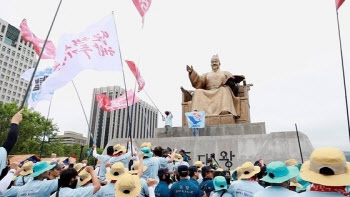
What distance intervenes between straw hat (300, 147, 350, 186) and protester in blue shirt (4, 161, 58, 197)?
2.72m

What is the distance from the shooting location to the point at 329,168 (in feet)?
6.22

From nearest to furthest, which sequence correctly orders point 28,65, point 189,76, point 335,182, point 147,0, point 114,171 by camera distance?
point 335,182 → point 114,171 → point 147,0 → point 189,76 → point 28,65

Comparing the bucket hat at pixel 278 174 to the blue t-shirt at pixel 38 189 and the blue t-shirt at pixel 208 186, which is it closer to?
the blue t-shirt at pixel 208 186

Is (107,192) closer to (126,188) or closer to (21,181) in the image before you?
(126,188)

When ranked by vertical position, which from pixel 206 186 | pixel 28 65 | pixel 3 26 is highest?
pixel 3 26

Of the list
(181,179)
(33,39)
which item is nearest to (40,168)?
(181,179)

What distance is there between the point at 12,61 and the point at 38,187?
76.7 metres

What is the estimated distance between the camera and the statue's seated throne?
478 inches

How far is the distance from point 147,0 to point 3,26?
62730 mm

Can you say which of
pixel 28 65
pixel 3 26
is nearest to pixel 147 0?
pixel 3 26

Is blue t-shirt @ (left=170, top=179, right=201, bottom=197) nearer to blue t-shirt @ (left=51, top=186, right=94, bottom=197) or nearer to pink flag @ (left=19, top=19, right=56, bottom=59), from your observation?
blue t-shirt @ (left=51, top=186, right=94, bottom=197)

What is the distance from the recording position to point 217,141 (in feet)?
36.2

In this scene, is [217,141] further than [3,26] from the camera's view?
No

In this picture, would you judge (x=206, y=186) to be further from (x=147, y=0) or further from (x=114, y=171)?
(x=147, y=0)
